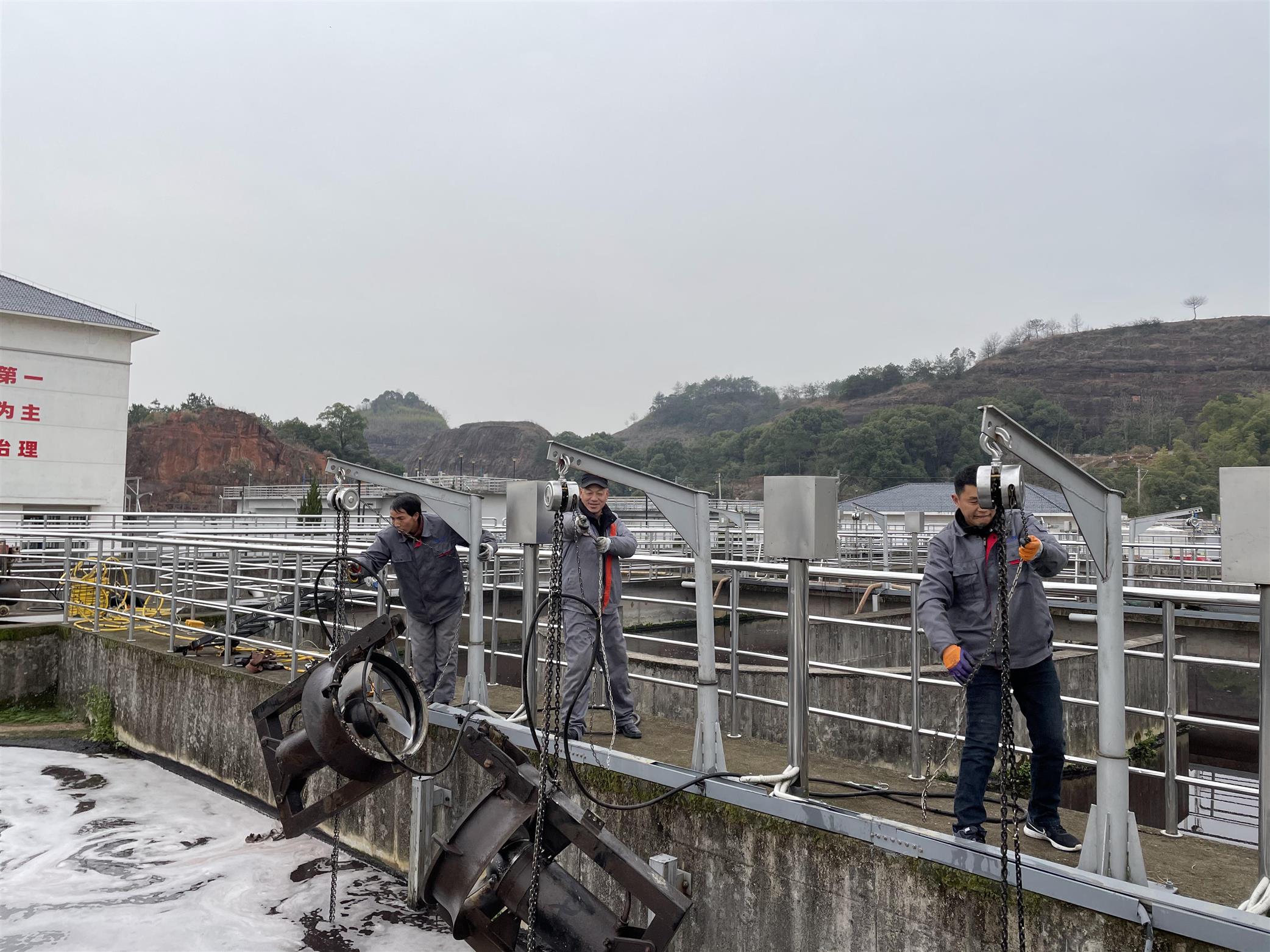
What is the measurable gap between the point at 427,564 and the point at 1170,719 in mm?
4484

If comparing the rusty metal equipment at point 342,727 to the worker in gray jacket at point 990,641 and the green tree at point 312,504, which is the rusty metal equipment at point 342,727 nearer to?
the worker in gray jacket at point 990,641

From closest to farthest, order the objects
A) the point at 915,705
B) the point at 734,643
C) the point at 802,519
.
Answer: the point at 802,519
the point at 915,705
the point at 734,643

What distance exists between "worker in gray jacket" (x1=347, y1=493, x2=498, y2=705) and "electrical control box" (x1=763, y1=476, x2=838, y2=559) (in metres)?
2.49

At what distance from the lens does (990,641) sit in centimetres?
391

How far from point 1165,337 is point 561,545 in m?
171

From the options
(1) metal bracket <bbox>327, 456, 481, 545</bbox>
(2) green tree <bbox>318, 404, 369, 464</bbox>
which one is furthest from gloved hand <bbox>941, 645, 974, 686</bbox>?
(2) green tree <bbox>318, 404, 369, 464</bbox>

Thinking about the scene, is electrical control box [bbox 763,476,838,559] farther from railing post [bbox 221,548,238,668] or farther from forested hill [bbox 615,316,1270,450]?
forested hill [bbox 615,316,1270,450]

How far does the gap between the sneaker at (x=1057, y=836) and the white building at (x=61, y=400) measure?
30.1m

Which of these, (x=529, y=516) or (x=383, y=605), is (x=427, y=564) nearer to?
(x=383, y=605)

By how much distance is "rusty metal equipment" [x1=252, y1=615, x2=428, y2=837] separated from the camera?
4.88 meters

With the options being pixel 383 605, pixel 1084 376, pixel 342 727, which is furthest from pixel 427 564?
pixel 1084 376

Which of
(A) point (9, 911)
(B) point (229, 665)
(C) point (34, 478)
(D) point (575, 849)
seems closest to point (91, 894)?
(A) point (9, 911)

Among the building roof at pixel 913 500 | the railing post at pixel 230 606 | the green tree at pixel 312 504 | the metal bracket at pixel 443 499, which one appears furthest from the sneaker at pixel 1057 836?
the building roof at pixel 913 500

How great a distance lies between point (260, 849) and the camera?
6855mm
